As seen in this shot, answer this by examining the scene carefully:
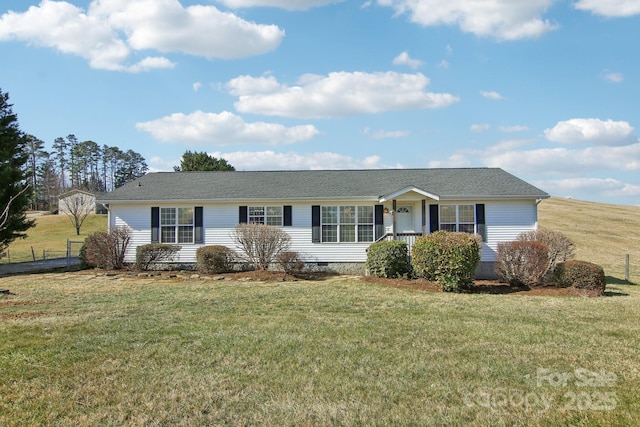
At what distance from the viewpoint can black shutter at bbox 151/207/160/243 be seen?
1775 cm

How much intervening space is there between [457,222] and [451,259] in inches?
189

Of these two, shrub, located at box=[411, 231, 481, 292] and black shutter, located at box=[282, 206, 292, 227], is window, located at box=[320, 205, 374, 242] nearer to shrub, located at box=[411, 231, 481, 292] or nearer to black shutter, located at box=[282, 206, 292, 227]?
black shutter, located at box=[282, 206, 292, 227]

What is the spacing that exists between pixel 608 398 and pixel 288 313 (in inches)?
225

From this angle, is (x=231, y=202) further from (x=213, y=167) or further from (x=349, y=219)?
(x=213, y=167)

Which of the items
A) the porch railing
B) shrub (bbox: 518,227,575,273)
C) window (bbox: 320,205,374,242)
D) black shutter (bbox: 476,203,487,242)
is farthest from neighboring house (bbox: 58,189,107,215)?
shrub (bbox: 518,227,575,273)

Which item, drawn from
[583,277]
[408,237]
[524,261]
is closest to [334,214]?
[408,237]

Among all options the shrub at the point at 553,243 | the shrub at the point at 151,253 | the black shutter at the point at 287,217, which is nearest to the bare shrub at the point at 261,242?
the black shutter at the point at 287,217

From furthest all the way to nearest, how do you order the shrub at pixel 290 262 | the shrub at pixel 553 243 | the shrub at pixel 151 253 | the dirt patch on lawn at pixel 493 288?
the shrub at pixel 151 253 → the shrub at pixel 290 262 → the shrub at pixel 553 243 → the dirt patch on lawn at pixel 493 288

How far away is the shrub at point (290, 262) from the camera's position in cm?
1611

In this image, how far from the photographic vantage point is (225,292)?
12.2 m

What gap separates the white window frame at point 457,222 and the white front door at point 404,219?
1217 mm

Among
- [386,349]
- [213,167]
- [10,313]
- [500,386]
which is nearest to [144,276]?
[10,313]

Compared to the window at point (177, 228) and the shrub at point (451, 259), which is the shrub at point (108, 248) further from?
the shrub at point (451, 259)

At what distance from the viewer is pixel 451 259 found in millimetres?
12539
